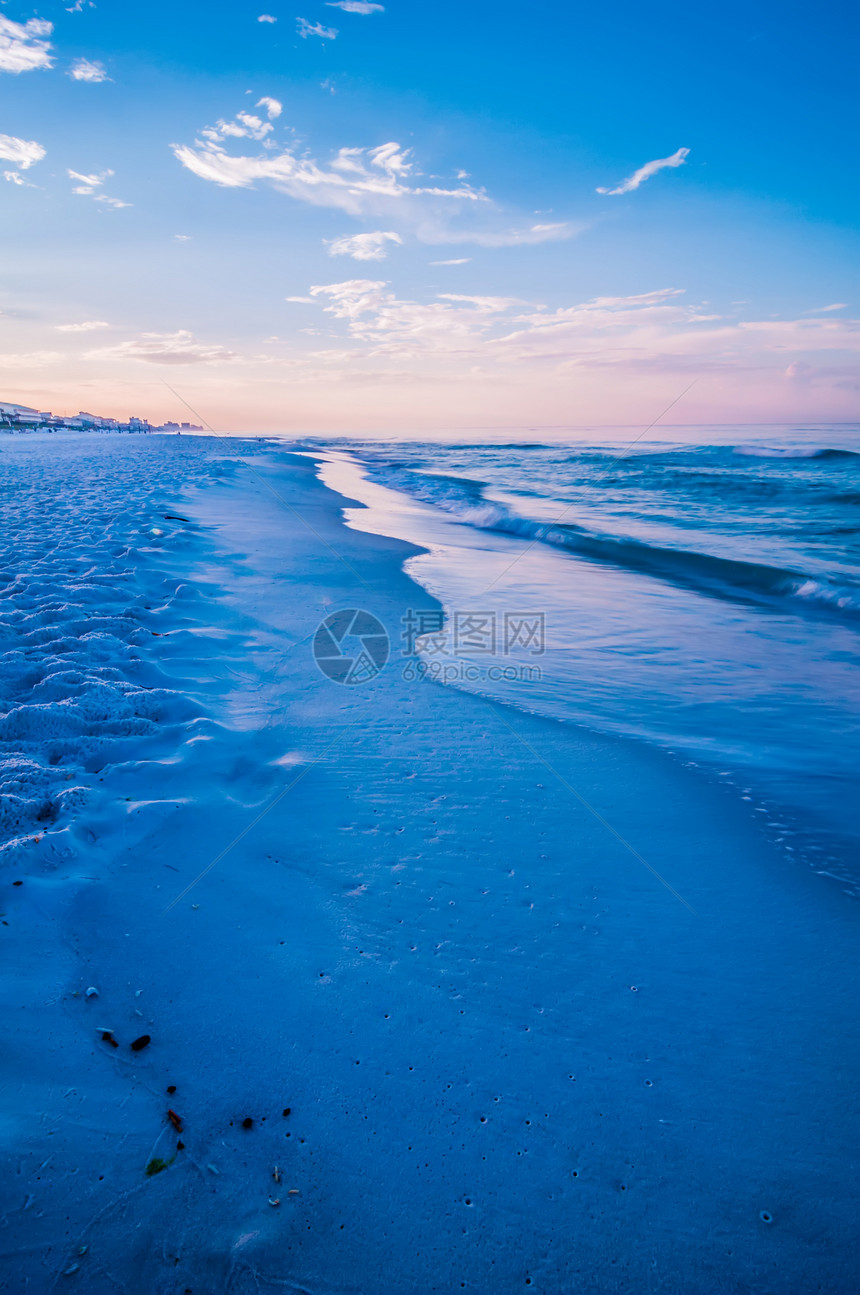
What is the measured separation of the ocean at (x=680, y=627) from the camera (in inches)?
129

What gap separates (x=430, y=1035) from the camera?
1.66m

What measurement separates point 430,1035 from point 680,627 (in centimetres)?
503

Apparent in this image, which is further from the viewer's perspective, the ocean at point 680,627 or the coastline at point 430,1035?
the ocean at point 680,627

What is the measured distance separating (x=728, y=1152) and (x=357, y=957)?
44.5 inches

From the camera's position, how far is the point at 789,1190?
140 centimetres

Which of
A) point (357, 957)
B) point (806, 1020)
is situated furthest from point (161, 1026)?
point (806, 1020)

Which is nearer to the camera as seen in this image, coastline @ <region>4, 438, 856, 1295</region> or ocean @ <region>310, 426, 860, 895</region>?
coastline @ <region>4, 438, 856, 1295</region>

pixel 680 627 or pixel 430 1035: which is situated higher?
pixel 680 627

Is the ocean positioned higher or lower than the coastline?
higher

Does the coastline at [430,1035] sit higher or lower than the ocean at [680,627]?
lower

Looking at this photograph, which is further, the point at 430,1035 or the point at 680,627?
the point at 680,627

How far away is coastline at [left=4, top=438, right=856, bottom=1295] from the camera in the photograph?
127cm

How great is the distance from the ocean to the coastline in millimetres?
647

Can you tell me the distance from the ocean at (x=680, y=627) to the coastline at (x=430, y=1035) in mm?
647
